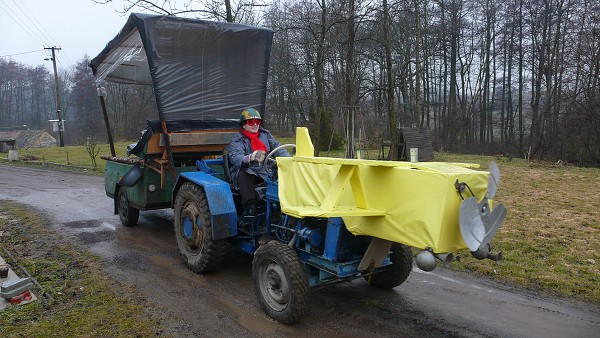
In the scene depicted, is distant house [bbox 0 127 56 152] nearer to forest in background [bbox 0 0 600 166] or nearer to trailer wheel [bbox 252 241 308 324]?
forest in background [bbox 0 0 600 166]

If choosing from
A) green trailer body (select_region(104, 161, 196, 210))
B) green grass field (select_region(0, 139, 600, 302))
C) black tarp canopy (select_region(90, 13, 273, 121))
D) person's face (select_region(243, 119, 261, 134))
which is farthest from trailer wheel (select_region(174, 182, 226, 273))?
green grass field (select_region(0, 139, 600, 302))

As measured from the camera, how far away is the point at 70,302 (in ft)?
15.2

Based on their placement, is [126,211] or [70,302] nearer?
[70,302]

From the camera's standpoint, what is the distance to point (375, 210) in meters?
3.55

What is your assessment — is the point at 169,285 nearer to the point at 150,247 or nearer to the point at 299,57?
the point at 150,247

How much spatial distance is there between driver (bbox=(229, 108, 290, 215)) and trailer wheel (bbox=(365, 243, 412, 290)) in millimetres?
1606

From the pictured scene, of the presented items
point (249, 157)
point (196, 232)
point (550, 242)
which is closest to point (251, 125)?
point (249, 157)

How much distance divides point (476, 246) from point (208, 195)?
3062mm

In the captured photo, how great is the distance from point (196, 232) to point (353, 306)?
2.09 m

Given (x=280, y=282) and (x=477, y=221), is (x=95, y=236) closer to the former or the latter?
(x=280, y=282)

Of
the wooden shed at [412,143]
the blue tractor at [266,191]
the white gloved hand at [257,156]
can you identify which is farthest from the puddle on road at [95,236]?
the wooden shed at [412,143]

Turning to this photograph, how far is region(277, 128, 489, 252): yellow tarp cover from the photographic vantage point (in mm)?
3102

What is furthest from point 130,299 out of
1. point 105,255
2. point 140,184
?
point 140,184

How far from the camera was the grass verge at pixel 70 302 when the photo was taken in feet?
13.2
